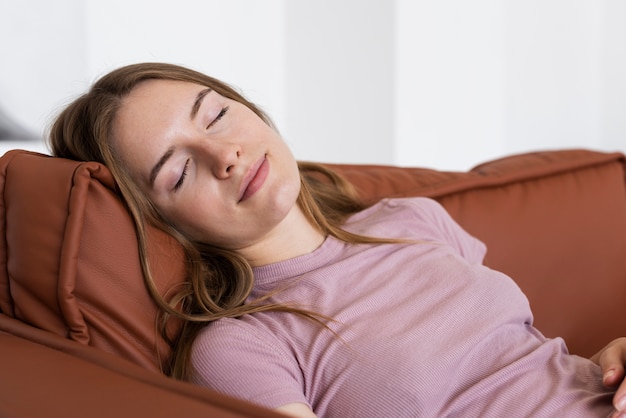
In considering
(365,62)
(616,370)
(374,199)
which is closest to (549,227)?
(374,199)

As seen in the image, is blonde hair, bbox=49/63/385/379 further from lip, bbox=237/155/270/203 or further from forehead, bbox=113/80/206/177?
lip, bbox=237/155/270/203

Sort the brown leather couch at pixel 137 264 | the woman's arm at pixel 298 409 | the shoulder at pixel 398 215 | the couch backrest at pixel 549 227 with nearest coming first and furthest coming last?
1. the brown leather couch at pixel 137 264
2. the woman's arm at pixel 298 409
3. the shoulder at pixel 398 215
4. the couch backrest at pixel 549 227

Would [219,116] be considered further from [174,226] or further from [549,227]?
[549,227]

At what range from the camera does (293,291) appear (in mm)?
1312

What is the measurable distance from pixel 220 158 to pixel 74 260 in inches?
10.4

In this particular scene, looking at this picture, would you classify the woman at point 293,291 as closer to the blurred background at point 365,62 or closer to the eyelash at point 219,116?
the eyelash at point 219,116

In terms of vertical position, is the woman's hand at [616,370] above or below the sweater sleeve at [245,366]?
below

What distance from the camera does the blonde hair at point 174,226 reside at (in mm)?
1223

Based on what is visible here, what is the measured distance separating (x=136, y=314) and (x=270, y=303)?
0.70ft

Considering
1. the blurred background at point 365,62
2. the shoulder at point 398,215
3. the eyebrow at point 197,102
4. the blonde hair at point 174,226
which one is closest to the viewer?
the blonde hair at point 174,226

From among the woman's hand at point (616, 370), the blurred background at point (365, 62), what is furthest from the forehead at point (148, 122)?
the blurred background at point (365, 62)

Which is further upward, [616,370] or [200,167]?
[200,167]

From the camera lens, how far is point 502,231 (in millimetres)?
1735

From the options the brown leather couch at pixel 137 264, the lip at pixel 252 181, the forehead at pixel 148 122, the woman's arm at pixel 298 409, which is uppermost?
the forehead at pixel 148 122
